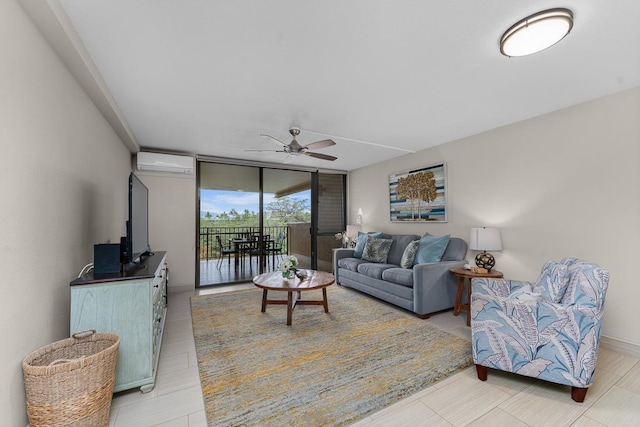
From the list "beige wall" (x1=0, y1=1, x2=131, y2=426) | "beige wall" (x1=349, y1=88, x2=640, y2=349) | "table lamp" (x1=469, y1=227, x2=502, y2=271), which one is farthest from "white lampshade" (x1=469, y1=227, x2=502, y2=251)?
"beige wall" (x1=0, y1=1, x2=131, y2=426)

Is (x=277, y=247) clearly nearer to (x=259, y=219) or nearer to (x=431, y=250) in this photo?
(x=259, y=219)

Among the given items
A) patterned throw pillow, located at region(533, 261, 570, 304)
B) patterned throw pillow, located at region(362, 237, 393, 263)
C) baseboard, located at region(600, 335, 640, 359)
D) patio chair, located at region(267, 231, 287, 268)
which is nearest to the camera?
patterned throw pillow, located at region(533, 261, 570, 304)

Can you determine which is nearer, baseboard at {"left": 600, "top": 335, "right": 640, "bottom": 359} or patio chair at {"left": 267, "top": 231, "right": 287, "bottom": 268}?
baseboard at {"left": 600, "top": 335, "right": 640, "bottom": 359}

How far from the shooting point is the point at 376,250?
458 centimetres

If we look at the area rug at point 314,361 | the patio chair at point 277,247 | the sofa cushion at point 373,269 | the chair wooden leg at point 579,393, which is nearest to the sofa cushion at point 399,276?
the sofa cushion at point 373,269

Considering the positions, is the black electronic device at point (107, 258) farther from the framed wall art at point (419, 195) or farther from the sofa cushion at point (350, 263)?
the framed wall art at point (419, 195)

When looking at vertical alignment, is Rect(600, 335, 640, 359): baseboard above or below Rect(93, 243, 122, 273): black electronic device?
below

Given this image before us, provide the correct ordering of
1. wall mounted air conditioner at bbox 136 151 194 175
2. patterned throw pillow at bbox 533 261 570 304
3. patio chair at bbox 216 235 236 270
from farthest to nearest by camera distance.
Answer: patio chair at bbox 216 235 236 270
wall mounted air conditioner at bbox 136 151 194 175
patterned throw pillow at bbox 533 261 570 304

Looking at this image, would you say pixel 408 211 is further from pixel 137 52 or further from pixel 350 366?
pixel 137 52

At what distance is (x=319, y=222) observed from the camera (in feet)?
20.1

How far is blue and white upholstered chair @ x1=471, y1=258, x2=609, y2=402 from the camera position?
1729mm

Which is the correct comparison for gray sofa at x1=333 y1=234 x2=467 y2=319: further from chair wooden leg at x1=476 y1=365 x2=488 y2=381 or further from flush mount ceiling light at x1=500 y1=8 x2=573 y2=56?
flush mount ceiling light at x1=500 y1=8 x2=573 y2=56

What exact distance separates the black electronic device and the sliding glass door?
2894 millimetres

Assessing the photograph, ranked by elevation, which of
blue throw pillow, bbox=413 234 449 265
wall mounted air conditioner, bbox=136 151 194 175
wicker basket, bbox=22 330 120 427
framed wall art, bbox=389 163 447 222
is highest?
wall mounted air conditioner, bbox=136 151 194 175
